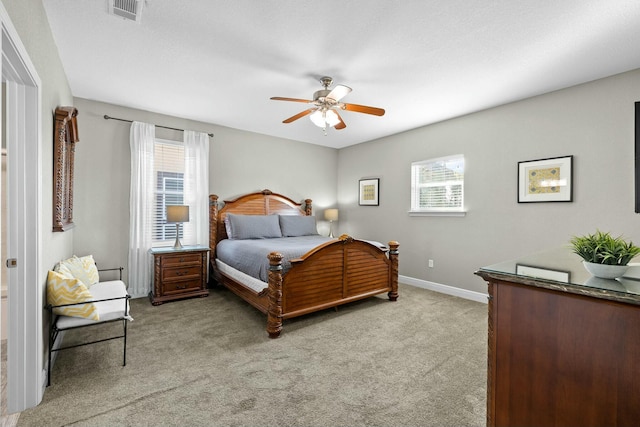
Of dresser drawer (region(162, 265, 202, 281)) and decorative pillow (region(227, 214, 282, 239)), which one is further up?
decorative pillow (region(227, 214, 282, 239))

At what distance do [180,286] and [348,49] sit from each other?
3372mm

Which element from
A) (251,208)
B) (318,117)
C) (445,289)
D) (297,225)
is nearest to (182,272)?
(251,208)

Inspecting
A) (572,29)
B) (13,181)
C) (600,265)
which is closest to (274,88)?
(13,181)

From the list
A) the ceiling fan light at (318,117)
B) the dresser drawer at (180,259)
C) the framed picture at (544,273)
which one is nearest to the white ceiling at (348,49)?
the ceiling fan light at (318,117)

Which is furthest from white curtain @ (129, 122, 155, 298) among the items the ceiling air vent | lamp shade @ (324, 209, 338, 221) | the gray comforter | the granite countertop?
the granite countertop

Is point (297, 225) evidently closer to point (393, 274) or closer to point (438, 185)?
point (393, 274)

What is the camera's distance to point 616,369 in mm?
985

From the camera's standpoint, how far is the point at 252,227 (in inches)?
176

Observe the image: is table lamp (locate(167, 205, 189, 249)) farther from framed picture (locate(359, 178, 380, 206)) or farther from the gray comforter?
framed picture (locate(359, 178, 380, 206))

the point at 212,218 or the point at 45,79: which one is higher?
the point at 45,79

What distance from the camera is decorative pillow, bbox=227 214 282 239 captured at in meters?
4.42

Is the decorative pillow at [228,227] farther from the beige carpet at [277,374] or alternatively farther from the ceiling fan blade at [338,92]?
the ceiling fan blade at [338,92]

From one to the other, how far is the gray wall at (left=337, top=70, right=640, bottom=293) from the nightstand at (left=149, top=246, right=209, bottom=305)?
9.73 feet

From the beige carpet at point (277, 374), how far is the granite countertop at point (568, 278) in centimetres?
100
